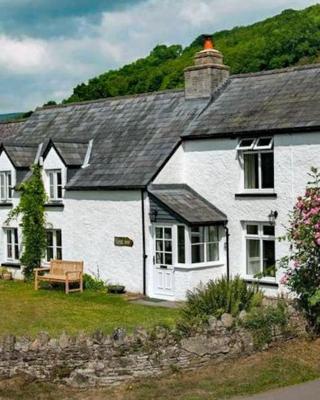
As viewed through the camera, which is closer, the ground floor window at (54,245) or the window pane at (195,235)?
the window pane at (195,235)

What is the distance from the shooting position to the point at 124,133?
90.4 feet

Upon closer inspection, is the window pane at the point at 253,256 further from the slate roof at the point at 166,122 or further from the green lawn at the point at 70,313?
the slate roof at the point at 166,122

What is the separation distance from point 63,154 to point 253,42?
73.9m

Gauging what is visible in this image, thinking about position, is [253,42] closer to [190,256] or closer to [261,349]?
[190,256]

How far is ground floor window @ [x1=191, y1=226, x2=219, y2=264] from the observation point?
2270cm

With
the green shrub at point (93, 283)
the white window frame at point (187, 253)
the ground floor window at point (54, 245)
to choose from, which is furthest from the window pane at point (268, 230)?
the ground floor window at point (54, 245)

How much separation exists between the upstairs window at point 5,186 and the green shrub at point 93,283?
20.7 feet

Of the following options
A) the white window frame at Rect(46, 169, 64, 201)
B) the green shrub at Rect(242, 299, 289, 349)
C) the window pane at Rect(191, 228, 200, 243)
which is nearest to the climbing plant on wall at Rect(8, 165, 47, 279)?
the white window frame at Rect(46, 169, 64, 201)

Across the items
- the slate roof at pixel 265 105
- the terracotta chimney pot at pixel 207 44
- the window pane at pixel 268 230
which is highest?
the terracotta chimney pot at pixel 207 44

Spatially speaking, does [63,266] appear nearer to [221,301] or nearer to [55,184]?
[55,184]

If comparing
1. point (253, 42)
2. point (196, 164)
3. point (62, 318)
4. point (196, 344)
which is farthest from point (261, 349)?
point (253, 42)

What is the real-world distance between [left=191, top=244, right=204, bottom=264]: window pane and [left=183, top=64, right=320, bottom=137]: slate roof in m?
3.87

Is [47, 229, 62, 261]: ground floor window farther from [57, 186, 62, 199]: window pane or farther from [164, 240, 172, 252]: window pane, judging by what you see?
[164, 240, 172, 252]: window pane

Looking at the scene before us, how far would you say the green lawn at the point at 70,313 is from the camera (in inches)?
726
